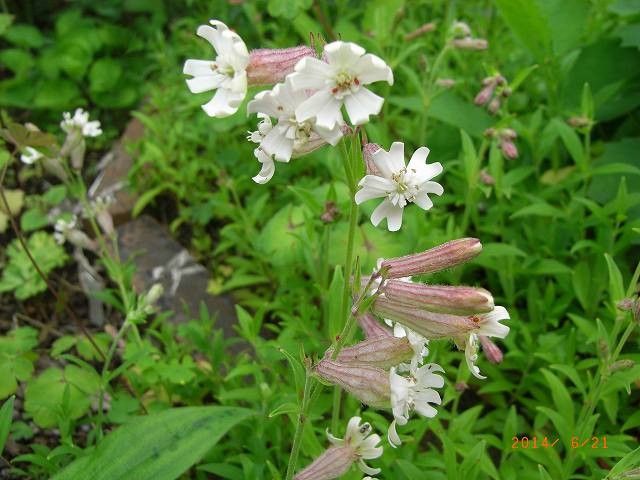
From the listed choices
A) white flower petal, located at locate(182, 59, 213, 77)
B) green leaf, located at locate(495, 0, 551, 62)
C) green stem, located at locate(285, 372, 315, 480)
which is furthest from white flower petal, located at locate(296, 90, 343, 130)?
green leaf, located at locate(495, 0, 551, 62)

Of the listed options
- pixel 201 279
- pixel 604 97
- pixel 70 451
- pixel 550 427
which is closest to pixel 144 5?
pixel 201 279

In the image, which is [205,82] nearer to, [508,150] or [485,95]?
[508,150]

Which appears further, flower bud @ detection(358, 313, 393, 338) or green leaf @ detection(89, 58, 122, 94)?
green leaf @ detection(89, 58, 122, 94)

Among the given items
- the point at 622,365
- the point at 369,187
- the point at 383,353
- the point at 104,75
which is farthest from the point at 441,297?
the point at 104,75

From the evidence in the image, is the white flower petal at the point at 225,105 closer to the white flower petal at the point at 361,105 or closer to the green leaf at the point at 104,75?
the white flower petal at the point at 361,105

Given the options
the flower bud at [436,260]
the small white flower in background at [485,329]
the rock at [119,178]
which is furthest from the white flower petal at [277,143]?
the rock at [119,178]

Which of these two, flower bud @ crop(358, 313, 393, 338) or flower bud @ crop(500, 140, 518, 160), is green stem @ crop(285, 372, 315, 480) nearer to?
flower bud @ crop(358, 313, 393, 338)

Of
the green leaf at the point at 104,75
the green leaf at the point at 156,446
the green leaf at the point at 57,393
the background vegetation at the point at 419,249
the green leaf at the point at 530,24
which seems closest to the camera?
the green leaf at the point at 156,446
